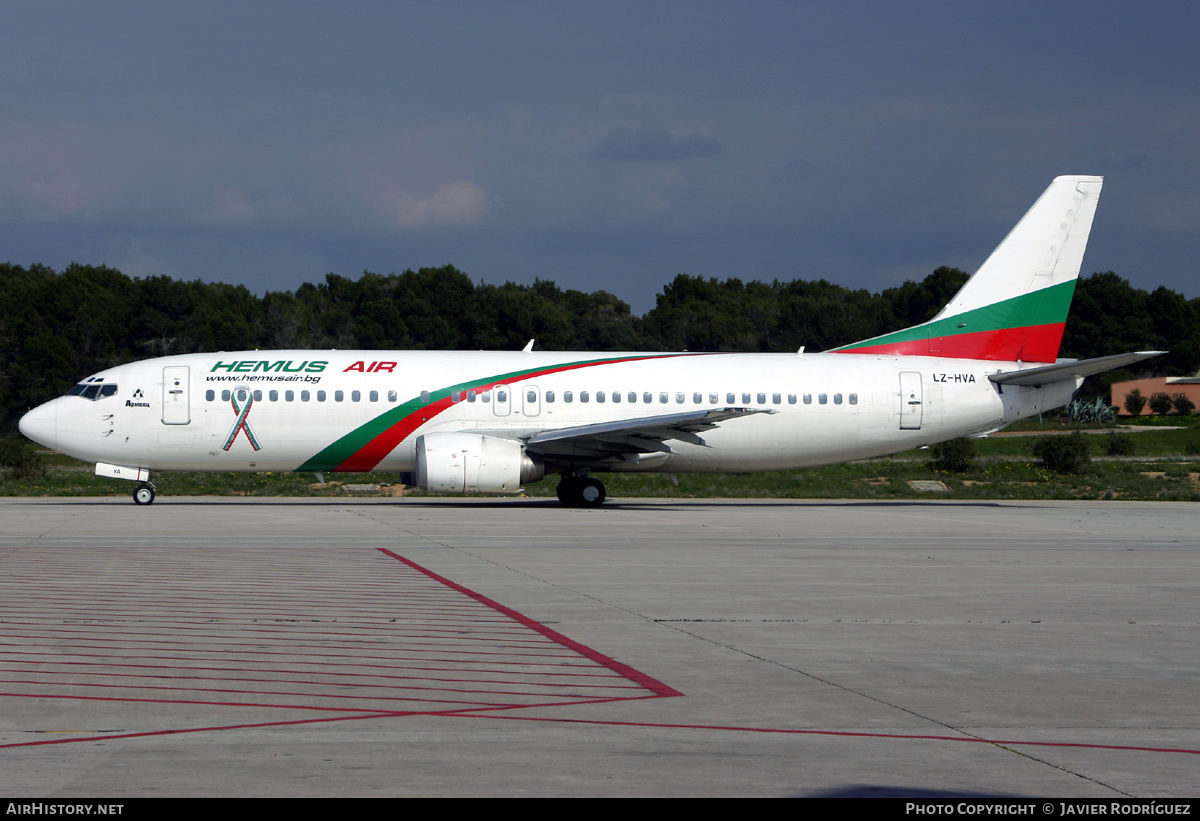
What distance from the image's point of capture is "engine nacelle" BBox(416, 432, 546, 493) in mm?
26422

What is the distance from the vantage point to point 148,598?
11.9 m

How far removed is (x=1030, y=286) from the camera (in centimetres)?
3081

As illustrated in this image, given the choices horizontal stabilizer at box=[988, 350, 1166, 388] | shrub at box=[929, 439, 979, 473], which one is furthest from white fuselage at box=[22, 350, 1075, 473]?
shrub at box=[929, 439, 979, 473]

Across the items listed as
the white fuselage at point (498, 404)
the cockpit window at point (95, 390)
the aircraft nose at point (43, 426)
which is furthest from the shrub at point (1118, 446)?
the aircraft nose at point (43, 426)

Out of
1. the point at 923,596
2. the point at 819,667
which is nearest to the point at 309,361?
the point at 923,596

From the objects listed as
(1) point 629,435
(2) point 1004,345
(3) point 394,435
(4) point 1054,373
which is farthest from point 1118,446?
(3) point 394,435

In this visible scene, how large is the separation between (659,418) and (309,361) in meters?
8.28

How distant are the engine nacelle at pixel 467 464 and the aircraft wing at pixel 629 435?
95 centimetres

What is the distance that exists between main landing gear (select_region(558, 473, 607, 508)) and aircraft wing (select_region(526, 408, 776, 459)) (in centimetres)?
81

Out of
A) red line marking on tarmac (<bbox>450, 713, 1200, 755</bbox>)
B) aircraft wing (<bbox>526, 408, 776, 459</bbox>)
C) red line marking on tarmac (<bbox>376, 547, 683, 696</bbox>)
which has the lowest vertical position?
red line marking on tarmac (<bbox>450, 713, 1200, 755</bbox>)

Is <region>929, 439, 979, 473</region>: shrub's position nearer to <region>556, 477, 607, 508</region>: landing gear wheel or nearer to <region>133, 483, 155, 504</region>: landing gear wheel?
<region>556, 477, 607, 508</region>: landing gear wheel

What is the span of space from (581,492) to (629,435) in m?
2.22

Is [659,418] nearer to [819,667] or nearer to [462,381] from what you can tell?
[462,381]
